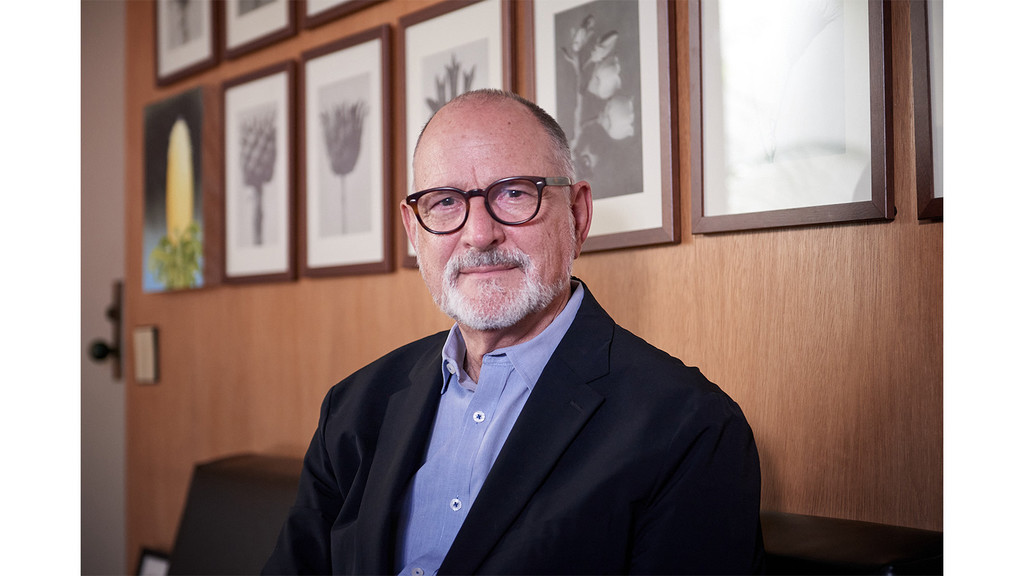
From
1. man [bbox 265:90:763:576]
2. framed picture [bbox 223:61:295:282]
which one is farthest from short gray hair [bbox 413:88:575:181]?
framed picture [bbox 223:61:295:282]

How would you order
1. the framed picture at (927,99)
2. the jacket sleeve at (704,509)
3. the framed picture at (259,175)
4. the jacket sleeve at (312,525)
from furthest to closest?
the framed picture at (259,175), the jacket sleeve at (312,525), the framed picture at (927,99), the jacket sleeve at (704,509)

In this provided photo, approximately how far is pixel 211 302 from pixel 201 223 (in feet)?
0.87

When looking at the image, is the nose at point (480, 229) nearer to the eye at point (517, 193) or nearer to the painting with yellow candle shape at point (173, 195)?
the eye at point (517, 193)

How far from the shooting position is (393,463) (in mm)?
1349

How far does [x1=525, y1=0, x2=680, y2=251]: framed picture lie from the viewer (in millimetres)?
1548

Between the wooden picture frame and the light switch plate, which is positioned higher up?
the light switch plate

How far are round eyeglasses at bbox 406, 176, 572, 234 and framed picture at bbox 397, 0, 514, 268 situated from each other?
0.41 meters

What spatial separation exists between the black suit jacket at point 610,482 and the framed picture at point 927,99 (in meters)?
0.47

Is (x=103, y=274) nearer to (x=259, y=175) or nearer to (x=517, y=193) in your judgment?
(x=259, y=175)

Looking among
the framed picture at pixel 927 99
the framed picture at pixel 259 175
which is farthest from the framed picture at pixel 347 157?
the framed picture at pixel 927 99

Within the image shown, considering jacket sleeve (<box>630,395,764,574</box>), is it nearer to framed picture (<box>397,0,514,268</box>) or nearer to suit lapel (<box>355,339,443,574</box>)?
suit lapel (<box>355,339,443,574</box>)

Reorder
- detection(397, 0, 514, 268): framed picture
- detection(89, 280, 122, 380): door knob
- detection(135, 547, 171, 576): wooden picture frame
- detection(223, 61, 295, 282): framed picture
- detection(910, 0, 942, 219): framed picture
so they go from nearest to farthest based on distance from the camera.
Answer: detection(910, 0, 942, 219): framed picture → detection(397, 0, 514, 268): framed picture → detection(223, 61, 295, 282): framed picture → detection(135, 547, 171, 576): wooden picture frame → detection(89, 280, 122, 380): door knob

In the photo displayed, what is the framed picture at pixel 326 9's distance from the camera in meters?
2.13
